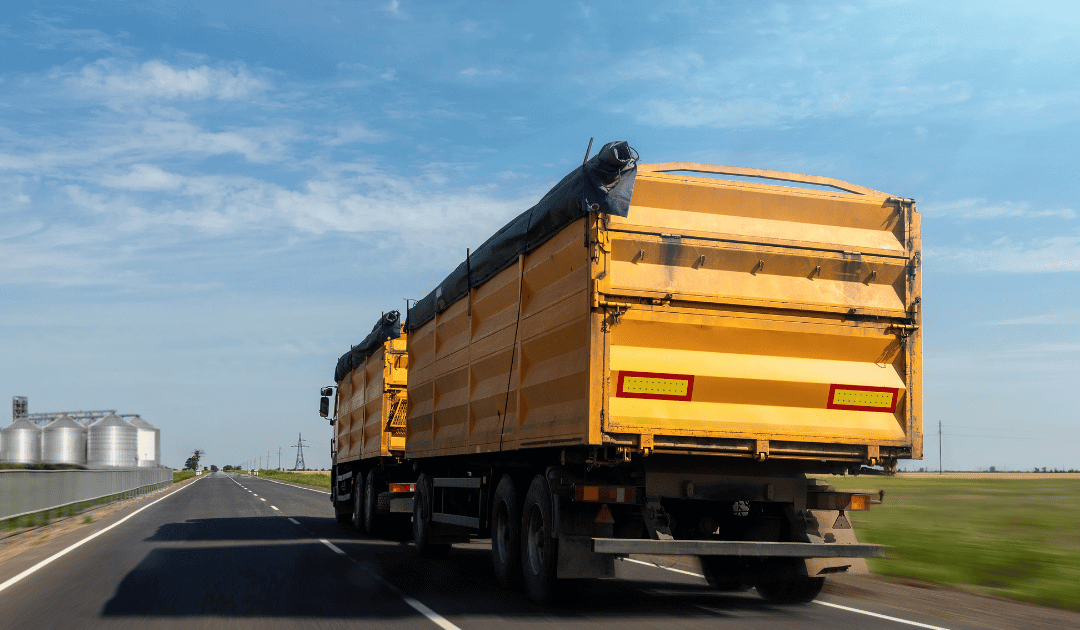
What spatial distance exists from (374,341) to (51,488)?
34.8 feet

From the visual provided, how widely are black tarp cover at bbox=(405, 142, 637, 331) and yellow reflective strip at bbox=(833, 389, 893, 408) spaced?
7.94ft

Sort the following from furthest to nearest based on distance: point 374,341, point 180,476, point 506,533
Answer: point 180,476 < point 374,341 < point 506,533

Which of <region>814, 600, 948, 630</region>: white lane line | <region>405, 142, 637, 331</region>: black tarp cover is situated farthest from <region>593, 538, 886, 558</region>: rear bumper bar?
<region>405, 142, 637, 331</region>: black tarp cover

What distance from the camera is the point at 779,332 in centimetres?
826

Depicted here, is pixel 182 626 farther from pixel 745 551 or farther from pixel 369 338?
pixel 369 338

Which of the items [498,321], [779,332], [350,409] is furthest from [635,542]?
[350,409]

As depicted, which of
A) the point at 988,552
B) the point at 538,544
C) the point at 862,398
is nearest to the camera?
the point at 862,398

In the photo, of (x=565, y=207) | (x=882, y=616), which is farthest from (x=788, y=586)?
(x=565, y=207)

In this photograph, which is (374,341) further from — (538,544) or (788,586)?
(788,586)

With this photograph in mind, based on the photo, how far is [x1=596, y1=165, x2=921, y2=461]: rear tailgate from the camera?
7.92 meters

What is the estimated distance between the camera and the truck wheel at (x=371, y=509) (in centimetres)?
A: 1795

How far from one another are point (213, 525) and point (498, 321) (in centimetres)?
1361

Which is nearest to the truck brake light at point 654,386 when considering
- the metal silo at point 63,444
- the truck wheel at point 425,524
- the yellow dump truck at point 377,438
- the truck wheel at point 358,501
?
the truck wheel at point 425,524

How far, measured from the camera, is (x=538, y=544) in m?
8.91
